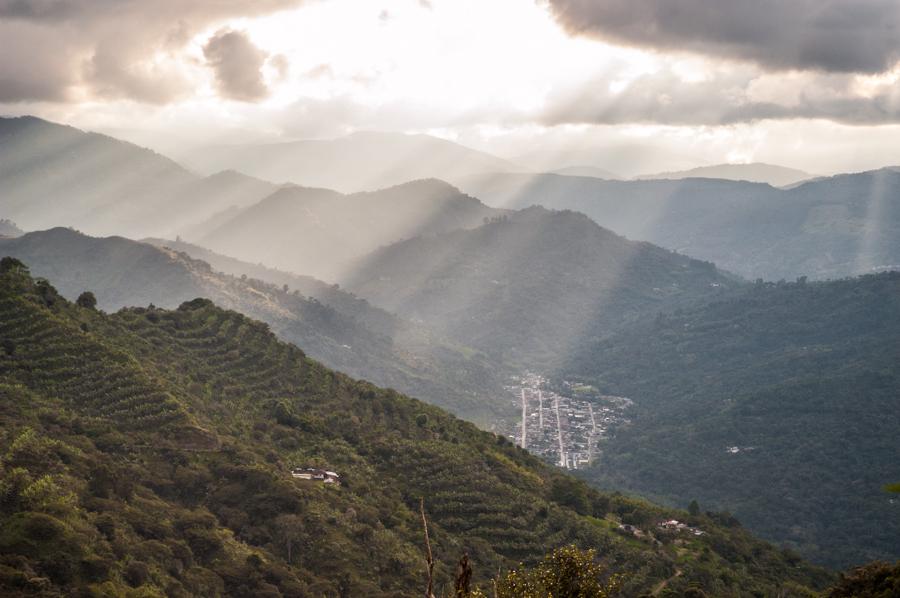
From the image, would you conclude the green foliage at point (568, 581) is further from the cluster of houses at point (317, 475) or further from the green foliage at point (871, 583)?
the cluster of houses at point (317, 475)

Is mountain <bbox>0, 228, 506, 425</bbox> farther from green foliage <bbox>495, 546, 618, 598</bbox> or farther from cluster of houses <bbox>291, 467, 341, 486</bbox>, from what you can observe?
green foliage <bbox>495, 546, 618, 598</bbox>

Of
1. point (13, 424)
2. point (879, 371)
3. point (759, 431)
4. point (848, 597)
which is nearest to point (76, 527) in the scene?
point (13, 424)

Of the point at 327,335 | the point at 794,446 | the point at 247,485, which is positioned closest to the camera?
the point at 247,485

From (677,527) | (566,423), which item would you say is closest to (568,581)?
(677,527)

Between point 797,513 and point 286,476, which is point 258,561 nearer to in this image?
point 286,476

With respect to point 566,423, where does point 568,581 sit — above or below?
above

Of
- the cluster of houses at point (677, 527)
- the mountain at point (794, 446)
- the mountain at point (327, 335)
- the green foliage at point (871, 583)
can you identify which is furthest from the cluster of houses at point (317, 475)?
the mountain at point (327, 335)

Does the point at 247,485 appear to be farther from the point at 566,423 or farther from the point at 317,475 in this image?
the point at 566,423

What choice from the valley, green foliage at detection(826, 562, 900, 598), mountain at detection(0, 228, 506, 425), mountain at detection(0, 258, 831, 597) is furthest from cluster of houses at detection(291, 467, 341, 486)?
mountain at detection(0, 228, 506, 425)
